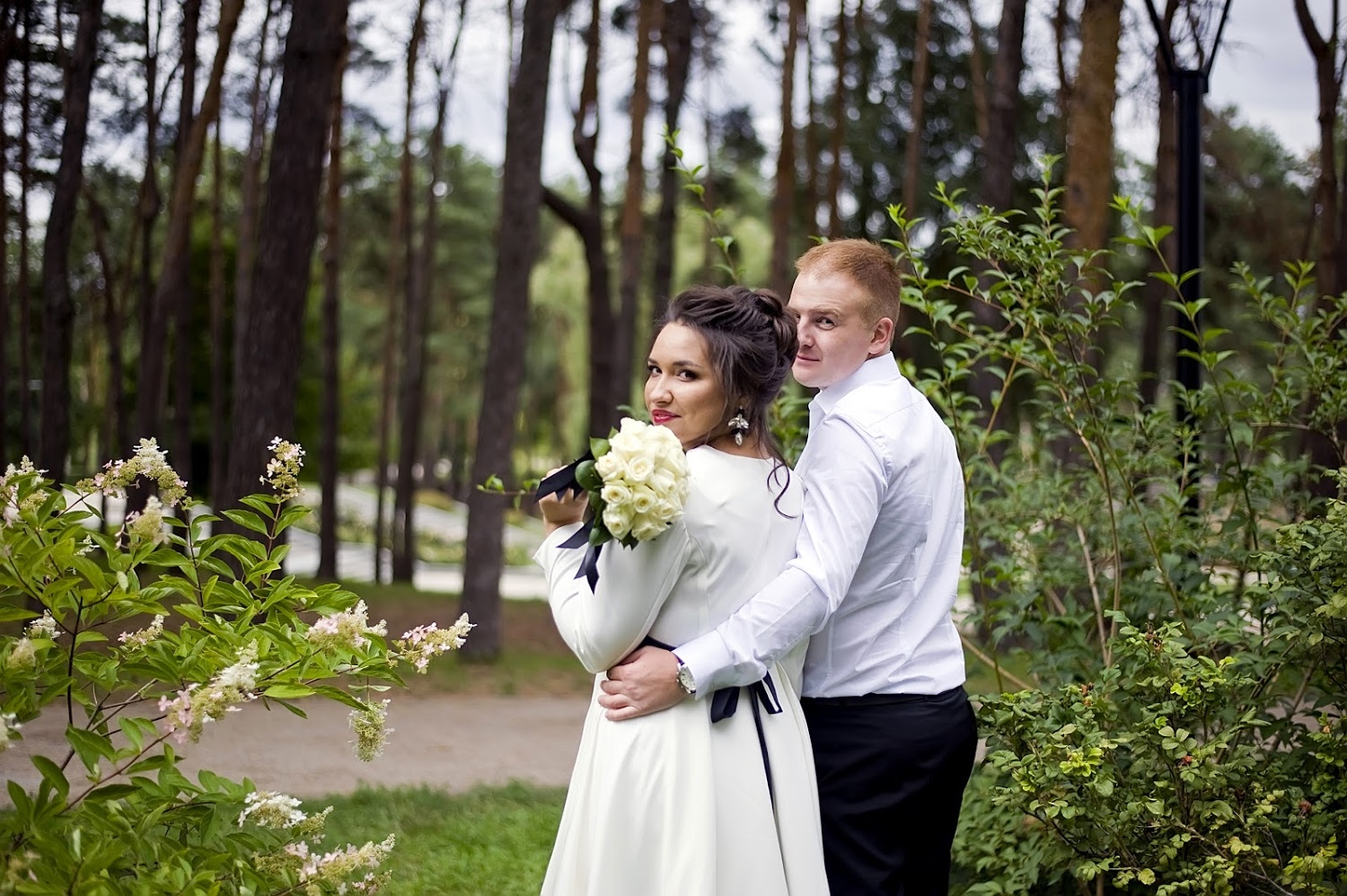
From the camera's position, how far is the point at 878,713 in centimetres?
284

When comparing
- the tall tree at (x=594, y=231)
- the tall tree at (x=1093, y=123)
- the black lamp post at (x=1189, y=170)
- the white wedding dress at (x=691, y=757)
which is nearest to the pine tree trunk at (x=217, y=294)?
the tall tree at (x=594, y=231)

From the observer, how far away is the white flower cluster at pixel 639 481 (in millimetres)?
2158

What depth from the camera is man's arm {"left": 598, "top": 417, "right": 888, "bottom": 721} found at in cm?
249

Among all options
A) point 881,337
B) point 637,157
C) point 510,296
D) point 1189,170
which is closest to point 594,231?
point 637,157

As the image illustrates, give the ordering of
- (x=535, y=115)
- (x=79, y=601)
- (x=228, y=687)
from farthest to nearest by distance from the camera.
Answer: (x=535, y=115)
(x=79, y=601)
(x=228, y=687)

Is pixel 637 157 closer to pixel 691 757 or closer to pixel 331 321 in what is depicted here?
pixel 331 321

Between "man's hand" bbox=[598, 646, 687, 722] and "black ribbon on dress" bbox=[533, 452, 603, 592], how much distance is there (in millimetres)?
181

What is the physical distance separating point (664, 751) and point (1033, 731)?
5.09 ft

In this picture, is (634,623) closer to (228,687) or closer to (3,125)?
(228,687)

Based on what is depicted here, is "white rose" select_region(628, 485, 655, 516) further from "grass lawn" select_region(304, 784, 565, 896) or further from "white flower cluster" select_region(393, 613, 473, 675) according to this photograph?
"grass lawn" select_region(304, 784, 565, 896)

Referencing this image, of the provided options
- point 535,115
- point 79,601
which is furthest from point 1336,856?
point 535,115

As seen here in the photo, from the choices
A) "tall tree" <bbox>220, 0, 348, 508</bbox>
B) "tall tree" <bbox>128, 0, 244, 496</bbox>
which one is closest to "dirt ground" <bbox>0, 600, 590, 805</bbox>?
"tall tree" <bbox>220, 0, 348, 508</bbox>

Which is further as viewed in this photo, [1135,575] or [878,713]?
[1135,575]

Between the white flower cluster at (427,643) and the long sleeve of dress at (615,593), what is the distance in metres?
0.22
